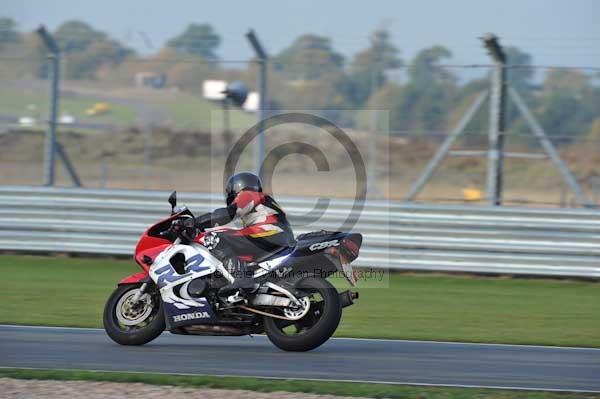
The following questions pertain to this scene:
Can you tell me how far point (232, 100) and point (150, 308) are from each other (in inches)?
302

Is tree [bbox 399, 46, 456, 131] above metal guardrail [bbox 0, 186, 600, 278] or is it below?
above

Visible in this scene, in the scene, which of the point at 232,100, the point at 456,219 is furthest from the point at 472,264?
the point at 232,100

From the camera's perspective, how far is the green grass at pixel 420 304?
9.92m

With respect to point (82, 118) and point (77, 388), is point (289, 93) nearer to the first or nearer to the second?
point (82, 118)

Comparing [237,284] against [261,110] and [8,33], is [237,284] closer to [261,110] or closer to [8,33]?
[261,110]

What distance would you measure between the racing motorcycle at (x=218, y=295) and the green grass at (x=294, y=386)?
3.90ft

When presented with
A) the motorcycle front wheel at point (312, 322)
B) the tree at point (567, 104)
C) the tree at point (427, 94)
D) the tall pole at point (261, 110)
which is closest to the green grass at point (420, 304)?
the motorcycle front wheel at point (312, 322)

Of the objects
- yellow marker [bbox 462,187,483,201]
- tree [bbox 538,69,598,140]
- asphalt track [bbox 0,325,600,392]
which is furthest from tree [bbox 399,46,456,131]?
asphalt track [bbox 0,325,600,392]

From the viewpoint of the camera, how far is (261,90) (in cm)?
1549

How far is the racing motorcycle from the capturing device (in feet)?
26.7

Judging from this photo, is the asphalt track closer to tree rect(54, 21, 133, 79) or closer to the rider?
the rider

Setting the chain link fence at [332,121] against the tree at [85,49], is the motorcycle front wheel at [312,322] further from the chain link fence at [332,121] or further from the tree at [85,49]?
the tree at [85,49]

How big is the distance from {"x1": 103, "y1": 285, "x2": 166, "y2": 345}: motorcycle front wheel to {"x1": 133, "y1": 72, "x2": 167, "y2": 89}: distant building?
12.5 metres

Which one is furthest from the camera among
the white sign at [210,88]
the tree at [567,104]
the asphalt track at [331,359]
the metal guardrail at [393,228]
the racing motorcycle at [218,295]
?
the white sign at [210,88]
